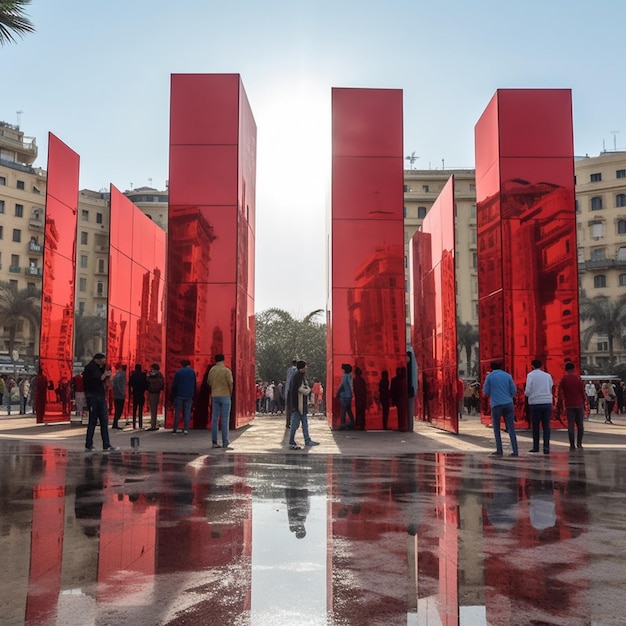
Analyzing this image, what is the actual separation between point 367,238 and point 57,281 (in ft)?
29.6

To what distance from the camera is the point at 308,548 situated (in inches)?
211

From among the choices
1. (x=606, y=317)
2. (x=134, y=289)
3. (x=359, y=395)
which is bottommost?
(x=359, y=395)

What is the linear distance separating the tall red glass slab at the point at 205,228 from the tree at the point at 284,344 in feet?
68.1

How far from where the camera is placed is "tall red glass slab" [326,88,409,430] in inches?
765

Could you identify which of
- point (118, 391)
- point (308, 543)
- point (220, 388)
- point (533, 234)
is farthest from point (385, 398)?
point (308, 543)

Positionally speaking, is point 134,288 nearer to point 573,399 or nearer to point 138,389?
point 138,389

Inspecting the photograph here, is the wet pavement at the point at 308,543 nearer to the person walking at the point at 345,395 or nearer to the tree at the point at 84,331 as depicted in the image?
the person walking at the point at 345,395

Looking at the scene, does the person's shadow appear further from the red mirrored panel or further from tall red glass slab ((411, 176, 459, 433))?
the red mirrored panel

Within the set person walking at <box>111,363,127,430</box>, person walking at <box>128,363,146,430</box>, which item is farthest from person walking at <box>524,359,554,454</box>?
person walking at <box>111,363,127,430</box>

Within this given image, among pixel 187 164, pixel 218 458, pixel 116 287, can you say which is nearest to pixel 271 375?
pixel 116 287

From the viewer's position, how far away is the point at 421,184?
88125 millimetres

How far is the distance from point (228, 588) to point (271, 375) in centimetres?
3650

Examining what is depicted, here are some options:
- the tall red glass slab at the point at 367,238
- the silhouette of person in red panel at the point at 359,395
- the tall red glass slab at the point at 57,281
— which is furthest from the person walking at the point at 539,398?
the tall red glass slab at the point at 57,281

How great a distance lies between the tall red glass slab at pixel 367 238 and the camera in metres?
19.4
